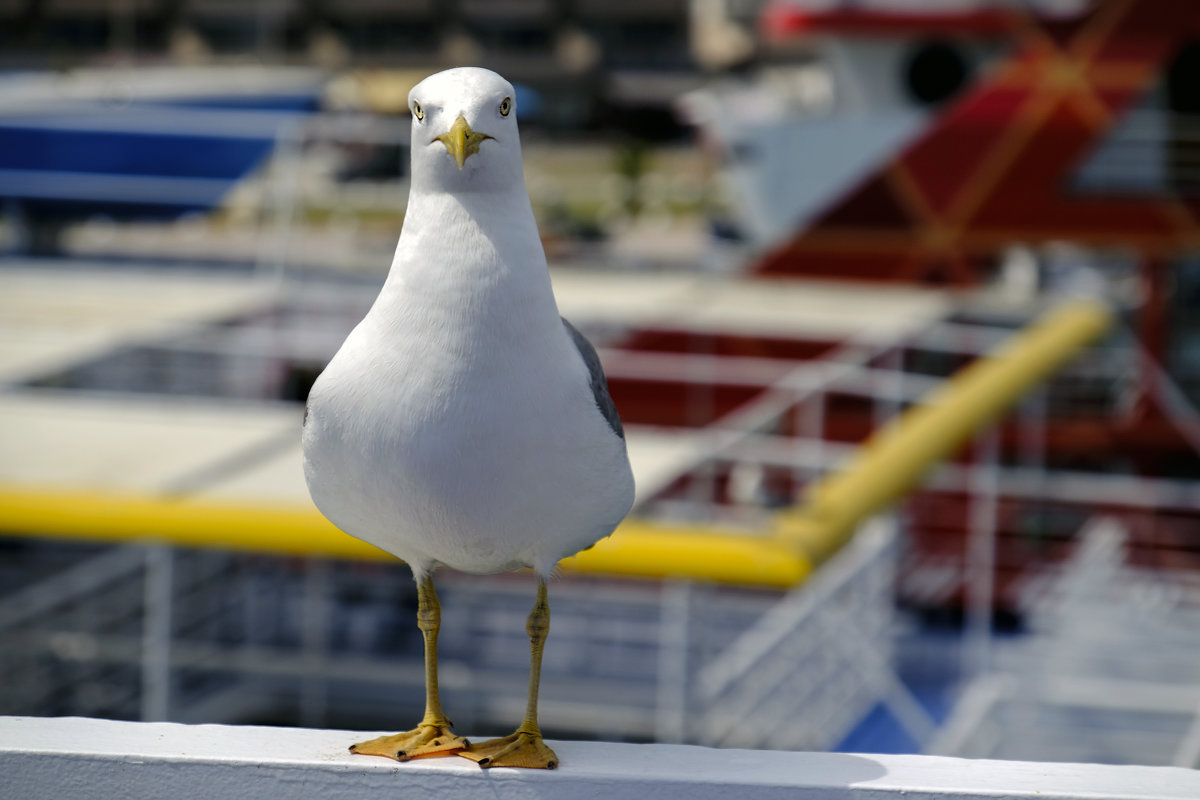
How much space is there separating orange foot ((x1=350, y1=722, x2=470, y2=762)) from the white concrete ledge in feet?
0.05

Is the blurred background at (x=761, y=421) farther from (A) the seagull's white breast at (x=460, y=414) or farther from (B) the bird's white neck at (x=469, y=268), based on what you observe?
(B) the bird's white neck at (x=469, y=268)

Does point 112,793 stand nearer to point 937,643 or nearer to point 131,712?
point 131,712

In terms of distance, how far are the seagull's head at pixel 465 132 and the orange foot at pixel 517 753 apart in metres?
0.79

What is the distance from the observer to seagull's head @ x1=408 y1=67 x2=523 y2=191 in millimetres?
1864

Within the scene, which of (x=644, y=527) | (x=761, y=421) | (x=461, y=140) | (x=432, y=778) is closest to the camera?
(x=461, y=140)

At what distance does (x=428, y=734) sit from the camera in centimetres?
214

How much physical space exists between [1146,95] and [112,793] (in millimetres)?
9331

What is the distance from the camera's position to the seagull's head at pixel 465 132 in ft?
6.12

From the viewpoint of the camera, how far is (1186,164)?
9898 millimetres

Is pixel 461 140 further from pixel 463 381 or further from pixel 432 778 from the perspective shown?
pixel 432 778

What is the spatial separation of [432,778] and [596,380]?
60 cm

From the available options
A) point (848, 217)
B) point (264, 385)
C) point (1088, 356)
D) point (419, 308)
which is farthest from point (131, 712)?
point (1088, 356)

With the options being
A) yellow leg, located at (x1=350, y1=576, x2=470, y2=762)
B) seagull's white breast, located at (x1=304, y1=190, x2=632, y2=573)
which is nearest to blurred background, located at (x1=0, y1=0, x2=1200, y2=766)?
yellow leg, located at (x1=350, y1=576, x2=470, y2=762)

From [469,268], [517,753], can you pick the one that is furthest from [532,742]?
[469,268]
